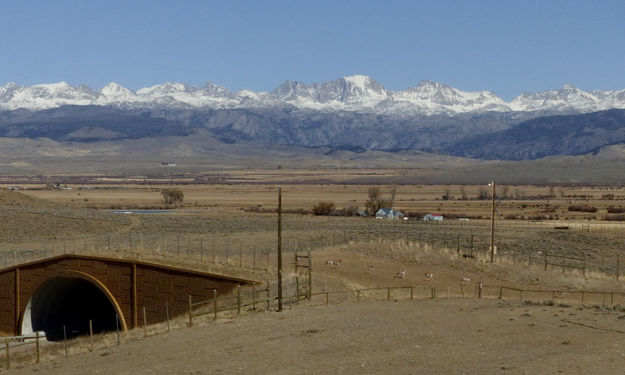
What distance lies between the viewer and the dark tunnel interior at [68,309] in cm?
4812

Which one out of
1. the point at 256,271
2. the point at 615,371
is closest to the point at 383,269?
the point at 256,271

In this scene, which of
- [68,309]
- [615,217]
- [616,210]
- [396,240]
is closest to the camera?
[68,309]

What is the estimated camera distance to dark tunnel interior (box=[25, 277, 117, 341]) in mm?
48125

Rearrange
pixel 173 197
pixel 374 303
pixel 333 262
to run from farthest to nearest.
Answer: pixel 173 197 < pixel 333 262 < pixel 374 303

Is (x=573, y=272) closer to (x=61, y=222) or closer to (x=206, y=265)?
(x=206, y=265)

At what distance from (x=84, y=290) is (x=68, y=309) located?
2.03 m

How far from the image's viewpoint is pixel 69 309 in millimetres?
52125

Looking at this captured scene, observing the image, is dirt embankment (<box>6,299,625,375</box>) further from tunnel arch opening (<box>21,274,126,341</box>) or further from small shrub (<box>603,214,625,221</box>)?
small shrub (<box>603,214,625,221</box>)

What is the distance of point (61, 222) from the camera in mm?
85125

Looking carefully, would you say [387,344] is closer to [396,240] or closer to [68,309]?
[68,309]

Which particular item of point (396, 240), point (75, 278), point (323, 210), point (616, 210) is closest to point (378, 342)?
point (75, 278)

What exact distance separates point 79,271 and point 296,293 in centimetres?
1307

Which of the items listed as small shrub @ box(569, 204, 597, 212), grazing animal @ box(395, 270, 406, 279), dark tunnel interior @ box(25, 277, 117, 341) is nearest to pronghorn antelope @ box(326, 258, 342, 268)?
grazing animal @ box(395, 270, 406, 279)

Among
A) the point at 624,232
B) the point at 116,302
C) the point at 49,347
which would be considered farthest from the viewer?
the point at 624,232
